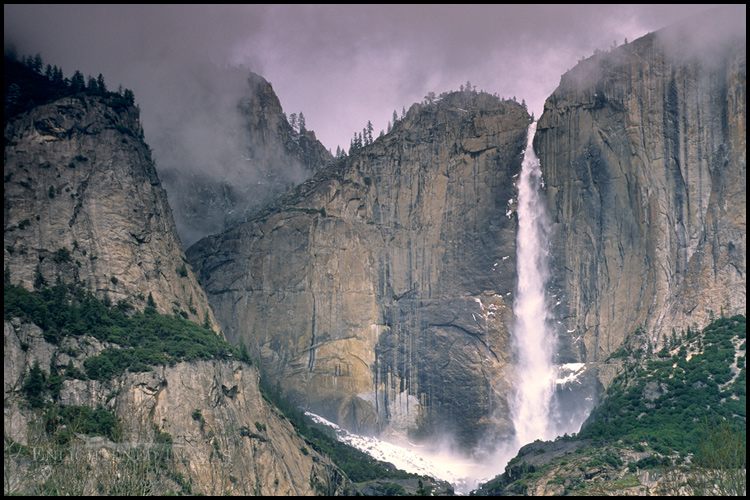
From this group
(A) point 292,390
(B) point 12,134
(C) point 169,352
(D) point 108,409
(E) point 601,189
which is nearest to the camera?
(D) point 108,409

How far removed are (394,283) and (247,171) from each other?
35011mm

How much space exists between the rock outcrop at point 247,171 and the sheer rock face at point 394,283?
9315mm

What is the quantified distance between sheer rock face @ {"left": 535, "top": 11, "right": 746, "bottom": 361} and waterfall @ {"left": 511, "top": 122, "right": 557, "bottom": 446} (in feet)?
7.37

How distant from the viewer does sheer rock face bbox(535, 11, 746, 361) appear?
323 ft

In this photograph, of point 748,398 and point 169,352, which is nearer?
point 748,398

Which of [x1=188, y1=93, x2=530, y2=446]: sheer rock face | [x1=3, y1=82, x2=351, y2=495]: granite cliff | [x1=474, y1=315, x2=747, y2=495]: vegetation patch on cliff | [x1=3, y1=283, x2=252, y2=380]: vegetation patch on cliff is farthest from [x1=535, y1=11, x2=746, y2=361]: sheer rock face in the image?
[x1=3, y1=283, x2=252, y2=380]: vegetation patch on cliff

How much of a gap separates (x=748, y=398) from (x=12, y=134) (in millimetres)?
74177

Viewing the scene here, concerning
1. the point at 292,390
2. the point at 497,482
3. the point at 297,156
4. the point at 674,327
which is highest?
the point at 297,156

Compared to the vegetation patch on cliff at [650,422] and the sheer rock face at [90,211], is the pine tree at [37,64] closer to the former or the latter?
the sheer rock face at [90,211]

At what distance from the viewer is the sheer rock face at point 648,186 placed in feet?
323

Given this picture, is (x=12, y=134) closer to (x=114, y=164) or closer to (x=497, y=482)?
(x=114, y=164)

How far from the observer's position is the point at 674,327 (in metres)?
97.7

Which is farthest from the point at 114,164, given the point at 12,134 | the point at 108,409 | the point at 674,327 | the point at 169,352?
the point at 674,327

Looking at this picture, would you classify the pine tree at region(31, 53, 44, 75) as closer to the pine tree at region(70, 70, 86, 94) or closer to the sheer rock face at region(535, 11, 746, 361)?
the pine tree at region(70, 70, 86, 94)
